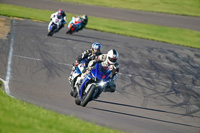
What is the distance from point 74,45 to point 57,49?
1.47 meters

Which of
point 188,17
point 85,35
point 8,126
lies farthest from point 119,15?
point 8,126

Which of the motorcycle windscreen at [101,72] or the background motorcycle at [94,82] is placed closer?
the background motorcycle at [94,82]

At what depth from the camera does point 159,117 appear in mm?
10953

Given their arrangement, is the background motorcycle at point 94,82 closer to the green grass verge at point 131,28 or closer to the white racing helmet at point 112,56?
the white racing helmet at point 112,56

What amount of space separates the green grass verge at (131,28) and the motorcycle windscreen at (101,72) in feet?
45.1

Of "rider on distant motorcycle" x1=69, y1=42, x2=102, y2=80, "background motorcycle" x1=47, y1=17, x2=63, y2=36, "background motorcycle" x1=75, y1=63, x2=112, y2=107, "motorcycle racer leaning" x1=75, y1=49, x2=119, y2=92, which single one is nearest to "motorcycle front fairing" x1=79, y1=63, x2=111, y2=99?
"background motorcycle" x1=75, y1=63, x2=112, y2=107

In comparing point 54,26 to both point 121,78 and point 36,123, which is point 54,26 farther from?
point 36,123

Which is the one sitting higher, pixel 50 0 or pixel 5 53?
pixel 50 0

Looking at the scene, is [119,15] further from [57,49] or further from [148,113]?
[148,113]

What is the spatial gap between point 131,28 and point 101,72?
1695 centimetres

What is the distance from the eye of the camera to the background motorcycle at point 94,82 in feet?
32.1

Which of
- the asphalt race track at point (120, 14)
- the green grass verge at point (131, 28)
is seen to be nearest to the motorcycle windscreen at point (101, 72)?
the green grass verge at point (131, 28)

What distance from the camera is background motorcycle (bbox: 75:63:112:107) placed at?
978cm

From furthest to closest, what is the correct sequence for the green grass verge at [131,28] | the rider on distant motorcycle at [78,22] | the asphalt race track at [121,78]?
the green grass verge at [131,28] < the rider on distant motorcycle at [78,22] < the asphalt race track at [121,78]
